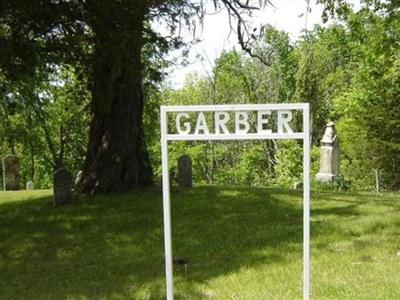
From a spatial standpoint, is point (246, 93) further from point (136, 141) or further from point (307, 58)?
point (136, 141)

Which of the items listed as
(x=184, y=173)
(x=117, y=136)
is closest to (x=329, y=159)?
(x=184, y=173)

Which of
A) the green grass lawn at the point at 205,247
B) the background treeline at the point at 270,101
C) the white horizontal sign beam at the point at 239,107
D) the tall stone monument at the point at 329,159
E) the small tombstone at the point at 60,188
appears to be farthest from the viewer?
the background treeline at the point at 270,101

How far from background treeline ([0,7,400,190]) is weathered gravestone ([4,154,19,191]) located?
104 inches

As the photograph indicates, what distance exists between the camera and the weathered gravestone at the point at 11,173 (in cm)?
2169

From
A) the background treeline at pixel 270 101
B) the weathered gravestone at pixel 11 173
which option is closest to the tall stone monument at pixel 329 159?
the background treeline at pixel 270 101

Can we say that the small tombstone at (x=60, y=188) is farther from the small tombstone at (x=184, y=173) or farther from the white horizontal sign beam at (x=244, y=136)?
the white horizontal sign beam at (x=244, y=136)

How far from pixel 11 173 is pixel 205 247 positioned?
15473 mm

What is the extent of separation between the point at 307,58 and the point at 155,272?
31.3 metres

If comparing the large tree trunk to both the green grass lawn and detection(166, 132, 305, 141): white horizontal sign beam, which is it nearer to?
the green grass lawn

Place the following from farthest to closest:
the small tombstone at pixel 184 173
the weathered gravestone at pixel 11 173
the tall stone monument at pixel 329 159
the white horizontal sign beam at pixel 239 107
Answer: the weathered gravestone at pixel 11 173
the tall stone monument at pixel 329 159
the small tombstone at pixel 184 173
the white horizontal sign beam at pixel 239 107

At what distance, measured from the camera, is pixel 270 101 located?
123ft

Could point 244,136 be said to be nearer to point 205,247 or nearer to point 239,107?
point 239,107

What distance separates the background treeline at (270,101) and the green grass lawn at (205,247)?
11587mm

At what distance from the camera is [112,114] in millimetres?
14016
